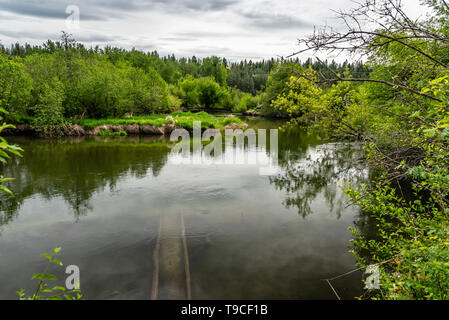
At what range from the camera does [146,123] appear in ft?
115

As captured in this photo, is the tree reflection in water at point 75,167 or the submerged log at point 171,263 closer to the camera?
the submerged log at point 171,263

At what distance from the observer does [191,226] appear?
1036 cm

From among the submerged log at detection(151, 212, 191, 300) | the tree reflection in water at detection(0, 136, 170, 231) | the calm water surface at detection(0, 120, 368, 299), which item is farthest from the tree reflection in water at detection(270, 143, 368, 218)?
the tree reflection in water at detection(0, 136, 170, 231)

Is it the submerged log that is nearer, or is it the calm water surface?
the submerged log

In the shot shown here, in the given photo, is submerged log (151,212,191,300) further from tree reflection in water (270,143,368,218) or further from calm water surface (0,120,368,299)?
tree reflection in water (270,143,368,218)

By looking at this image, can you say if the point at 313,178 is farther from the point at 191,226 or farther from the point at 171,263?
the point at 171,263

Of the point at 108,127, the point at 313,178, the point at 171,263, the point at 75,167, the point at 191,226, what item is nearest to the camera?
the point at 171,263

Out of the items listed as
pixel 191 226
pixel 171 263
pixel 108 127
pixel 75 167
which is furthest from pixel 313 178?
pixel 108 127

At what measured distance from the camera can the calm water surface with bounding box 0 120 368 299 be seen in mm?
7297

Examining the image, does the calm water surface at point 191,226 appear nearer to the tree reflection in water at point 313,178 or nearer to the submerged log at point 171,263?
the tree reflection in water at point 313,178

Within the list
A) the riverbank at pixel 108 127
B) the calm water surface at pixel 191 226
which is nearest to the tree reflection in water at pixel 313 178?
the calm water surface at pixel 191 226

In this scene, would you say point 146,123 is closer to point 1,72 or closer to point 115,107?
point 115,107

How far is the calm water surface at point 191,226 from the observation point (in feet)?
23.9

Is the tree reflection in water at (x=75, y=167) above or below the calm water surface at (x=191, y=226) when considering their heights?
above
